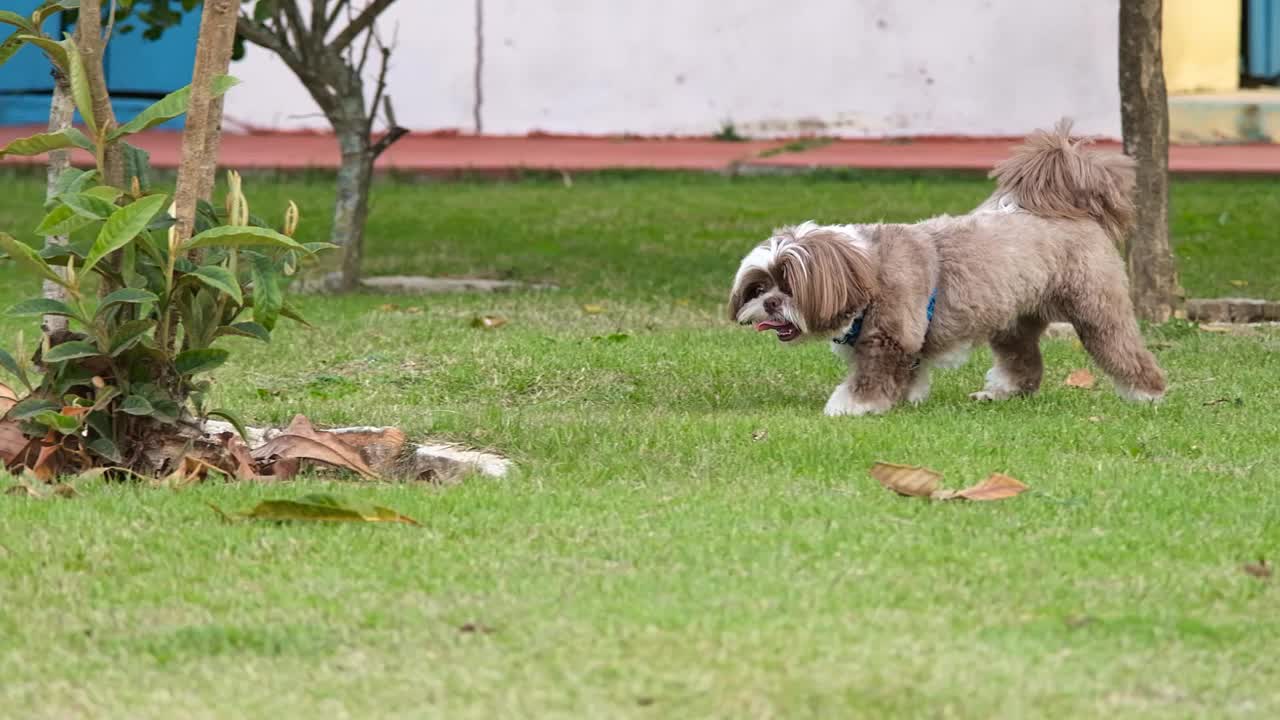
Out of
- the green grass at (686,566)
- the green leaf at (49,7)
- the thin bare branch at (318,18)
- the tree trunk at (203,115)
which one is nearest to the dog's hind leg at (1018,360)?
the green grass at (686,566)

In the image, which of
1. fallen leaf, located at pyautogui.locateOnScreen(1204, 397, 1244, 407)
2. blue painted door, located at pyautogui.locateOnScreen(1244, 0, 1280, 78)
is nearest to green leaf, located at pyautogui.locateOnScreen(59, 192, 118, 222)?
fallen leaf, located at pyautogui.locateOnScreen(1204, 397, 1244, 407)

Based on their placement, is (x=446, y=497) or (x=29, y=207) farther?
(x=29, y=207)

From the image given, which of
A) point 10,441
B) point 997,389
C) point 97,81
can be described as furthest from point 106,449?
point 997,389

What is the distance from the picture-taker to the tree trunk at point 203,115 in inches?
212

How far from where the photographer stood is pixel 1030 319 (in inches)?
287

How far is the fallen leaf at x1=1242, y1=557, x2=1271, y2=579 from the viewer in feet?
14.2

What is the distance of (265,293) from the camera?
17.2 ft

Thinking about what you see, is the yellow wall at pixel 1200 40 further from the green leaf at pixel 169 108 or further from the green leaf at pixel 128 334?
the green leaf at pixel 128 334

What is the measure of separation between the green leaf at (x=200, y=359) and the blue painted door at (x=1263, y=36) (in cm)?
1475

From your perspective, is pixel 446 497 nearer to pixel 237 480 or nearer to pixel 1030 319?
pixel 237 480

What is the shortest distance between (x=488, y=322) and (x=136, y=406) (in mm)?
4047

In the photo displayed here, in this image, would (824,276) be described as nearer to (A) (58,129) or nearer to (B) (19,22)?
(A) (58,129)

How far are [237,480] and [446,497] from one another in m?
0.72

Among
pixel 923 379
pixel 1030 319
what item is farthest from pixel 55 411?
pixel 1030 319
